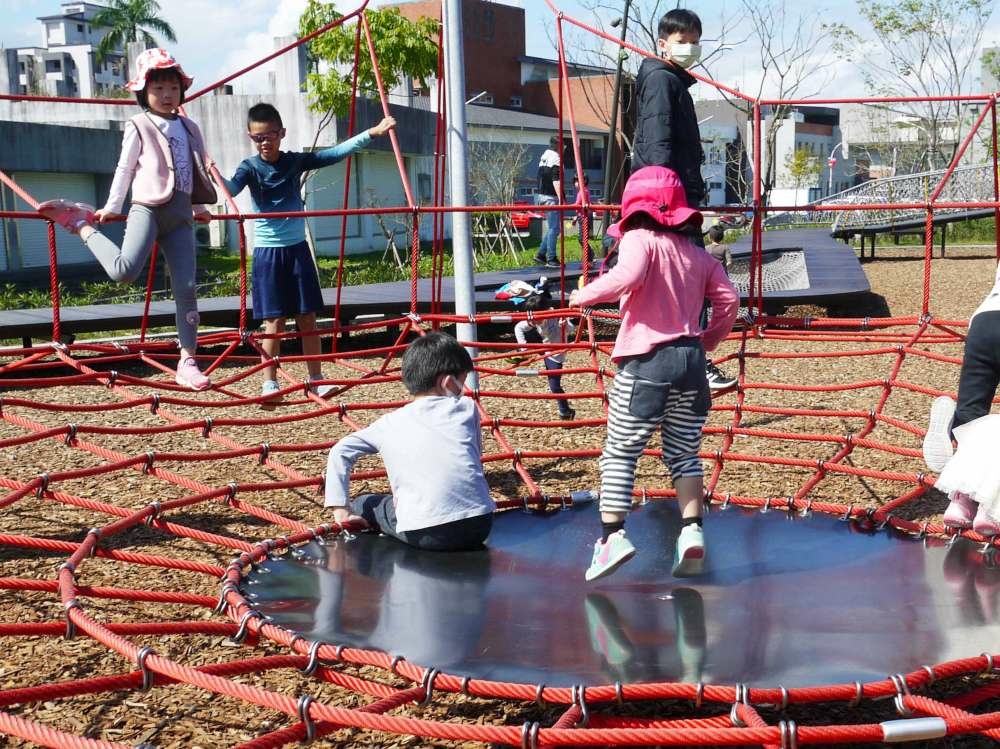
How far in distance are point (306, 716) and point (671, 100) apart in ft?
8.12

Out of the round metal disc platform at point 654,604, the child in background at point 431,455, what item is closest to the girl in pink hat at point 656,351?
the round metal disc platform at point 654,604

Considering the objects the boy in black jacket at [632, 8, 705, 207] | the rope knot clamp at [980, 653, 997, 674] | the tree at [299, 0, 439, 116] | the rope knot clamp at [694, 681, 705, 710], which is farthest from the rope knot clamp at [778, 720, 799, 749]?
the tree at [299, 0, 439, 116]

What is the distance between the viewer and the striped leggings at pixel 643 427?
2.56 meters

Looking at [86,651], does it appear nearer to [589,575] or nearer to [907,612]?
[589,575]

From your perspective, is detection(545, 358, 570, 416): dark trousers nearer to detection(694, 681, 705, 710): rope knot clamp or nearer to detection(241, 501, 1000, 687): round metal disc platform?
detection(241, 501, 1000, 687): round metal disc platform

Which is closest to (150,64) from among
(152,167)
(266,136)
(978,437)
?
(152,167)

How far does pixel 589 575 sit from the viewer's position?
2572mm

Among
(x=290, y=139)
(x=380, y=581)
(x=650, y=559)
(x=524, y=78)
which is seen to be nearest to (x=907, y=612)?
(x=650, y=559)

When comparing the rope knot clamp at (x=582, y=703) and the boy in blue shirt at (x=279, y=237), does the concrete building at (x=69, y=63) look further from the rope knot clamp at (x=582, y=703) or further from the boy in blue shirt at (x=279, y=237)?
the rope knot clamp at (x=582, y=703)

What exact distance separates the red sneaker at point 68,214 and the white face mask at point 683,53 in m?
1.95

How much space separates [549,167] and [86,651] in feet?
29.9

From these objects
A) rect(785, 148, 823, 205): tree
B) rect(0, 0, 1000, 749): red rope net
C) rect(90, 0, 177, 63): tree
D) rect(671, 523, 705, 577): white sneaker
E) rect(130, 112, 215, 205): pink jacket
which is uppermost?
rect(90, 0, 177, 63): tree

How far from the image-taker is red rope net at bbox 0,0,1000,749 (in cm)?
188

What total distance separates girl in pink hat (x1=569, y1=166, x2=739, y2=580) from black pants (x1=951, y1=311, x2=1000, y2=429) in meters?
0.69
